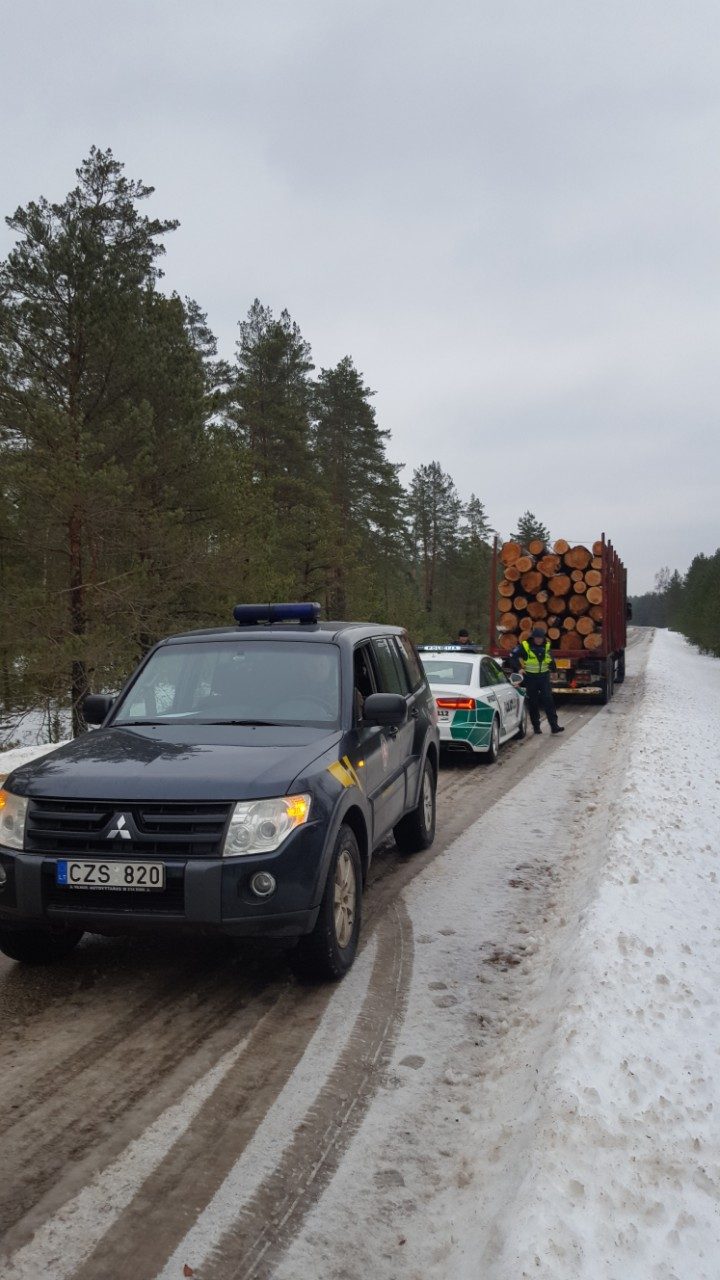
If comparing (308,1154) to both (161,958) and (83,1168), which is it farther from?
(161,958)

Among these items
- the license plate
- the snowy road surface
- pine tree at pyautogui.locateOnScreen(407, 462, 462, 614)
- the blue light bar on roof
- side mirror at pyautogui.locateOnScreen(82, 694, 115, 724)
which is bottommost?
the snowy road surface

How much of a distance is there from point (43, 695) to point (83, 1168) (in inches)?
574

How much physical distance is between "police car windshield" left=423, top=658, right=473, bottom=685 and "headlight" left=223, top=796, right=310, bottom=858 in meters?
7.90

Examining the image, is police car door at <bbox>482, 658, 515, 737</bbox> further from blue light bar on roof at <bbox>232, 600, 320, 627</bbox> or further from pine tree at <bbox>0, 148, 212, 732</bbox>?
pine tree at <bbox>0, 148, 212, 732</bbox>

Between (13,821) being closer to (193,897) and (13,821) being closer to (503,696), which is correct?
(193,897)

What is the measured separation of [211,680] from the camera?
5.69 m

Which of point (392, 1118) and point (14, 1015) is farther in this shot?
point (14, 1015)

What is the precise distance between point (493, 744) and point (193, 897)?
8445 mm

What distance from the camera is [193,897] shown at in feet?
13.3

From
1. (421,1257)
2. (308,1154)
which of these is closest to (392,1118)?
(308,1154)

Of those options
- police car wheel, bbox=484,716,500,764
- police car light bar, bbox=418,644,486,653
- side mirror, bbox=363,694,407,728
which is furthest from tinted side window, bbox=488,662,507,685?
side mirror, bbox=363,694,407,728

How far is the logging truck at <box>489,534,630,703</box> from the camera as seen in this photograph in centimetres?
1925

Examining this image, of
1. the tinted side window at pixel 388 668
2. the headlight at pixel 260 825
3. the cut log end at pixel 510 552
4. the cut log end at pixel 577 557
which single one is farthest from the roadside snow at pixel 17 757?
the cut log end at pixel 577 557

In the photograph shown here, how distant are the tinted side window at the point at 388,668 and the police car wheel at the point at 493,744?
16.4ft
